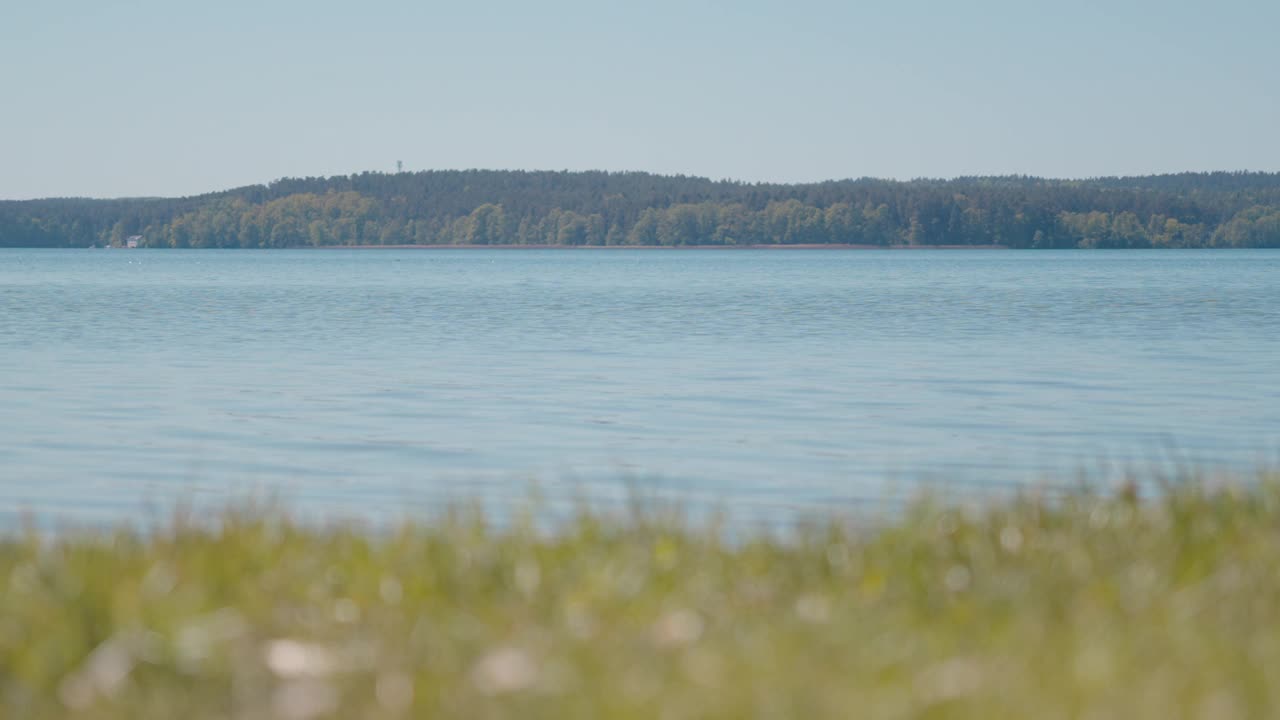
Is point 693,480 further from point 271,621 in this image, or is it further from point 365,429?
point 271,621

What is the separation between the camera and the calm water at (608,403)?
1404 cm

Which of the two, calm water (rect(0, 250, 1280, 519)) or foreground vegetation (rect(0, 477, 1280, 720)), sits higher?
foreground vegetation (rect(0, 477, 1280, 720))

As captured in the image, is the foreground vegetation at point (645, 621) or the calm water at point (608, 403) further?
the calm water at point (608, 403)

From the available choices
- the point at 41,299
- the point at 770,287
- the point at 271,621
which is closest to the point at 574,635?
the point at 271,621

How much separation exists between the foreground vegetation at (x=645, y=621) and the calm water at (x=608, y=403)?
6.95ft

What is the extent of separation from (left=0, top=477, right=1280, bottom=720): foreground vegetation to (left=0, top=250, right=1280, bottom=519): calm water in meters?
2.12

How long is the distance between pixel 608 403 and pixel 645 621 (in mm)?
15365

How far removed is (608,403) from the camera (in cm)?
2077

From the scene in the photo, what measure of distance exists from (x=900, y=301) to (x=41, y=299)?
31.1 metres

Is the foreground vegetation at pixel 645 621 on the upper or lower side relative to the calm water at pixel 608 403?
upper

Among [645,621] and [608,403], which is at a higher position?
[645,621]

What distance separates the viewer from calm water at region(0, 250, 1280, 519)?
1404cm

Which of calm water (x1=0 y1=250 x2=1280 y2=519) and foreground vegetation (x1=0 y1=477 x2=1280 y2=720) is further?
calm water (x1=0 y1=250 x2=1280 y2=519)

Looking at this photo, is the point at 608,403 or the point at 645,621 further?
the point at 608,403
